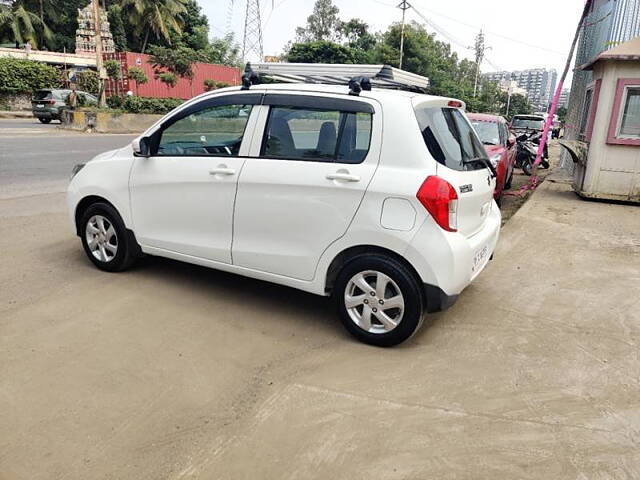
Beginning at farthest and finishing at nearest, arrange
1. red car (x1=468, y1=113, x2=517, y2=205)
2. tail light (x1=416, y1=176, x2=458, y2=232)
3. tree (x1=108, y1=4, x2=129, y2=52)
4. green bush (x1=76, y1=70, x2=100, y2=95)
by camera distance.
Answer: tree (x1=108, y1=4, x2=129, y2=52) → green bush (x1=76, y1=70, x2=100, y2=95) → red car (x1=468, y1=113, x2=517, y2=205) → tail light (x1=416, y1=176, x2=458, y2=232)

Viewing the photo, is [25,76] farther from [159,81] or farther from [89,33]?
[159,81]

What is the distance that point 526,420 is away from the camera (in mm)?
2984

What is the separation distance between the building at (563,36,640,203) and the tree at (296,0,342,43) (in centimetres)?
7242

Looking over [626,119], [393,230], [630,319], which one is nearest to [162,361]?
[393,230]

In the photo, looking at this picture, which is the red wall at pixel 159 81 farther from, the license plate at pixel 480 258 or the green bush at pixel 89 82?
the license plate at pixel 480 258

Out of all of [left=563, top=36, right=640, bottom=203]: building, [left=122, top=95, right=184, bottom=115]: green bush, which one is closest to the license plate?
[left=563, top=36, right=640, bottom=203]: building

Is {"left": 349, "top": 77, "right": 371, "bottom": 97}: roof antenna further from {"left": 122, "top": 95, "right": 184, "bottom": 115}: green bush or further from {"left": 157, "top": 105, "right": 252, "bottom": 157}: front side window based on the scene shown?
{"left": 122, "top": 95, "right": 184, "bottom": 115}: green bush

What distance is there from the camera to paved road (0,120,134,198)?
9188mm

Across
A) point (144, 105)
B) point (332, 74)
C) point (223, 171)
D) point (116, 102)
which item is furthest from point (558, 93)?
point (116, 102)

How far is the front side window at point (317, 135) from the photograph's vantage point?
12.4 feet

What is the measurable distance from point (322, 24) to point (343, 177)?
80.2 meters

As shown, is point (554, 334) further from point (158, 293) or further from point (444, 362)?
point (158, 293)

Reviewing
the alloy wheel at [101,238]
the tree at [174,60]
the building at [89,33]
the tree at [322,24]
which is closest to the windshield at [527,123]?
the tree at [174,60]

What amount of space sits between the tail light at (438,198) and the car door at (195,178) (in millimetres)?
1481
